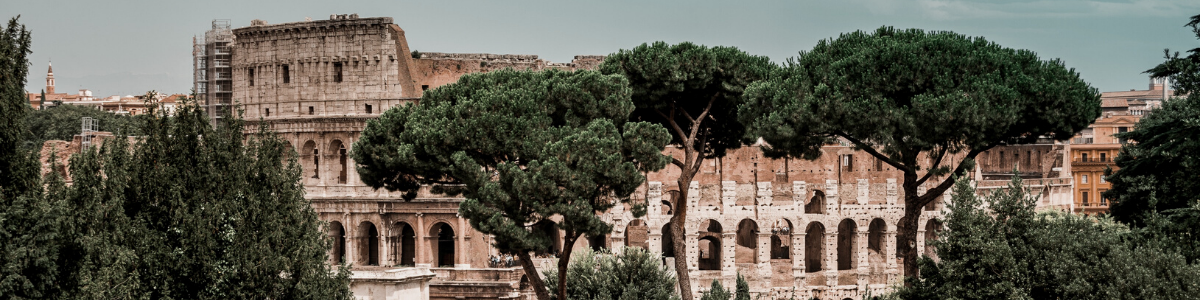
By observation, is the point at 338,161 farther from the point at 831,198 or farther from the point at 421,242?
the point at 831,198

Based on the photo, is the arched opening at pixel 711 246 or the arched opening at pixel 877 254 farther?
the arched opening at pixel 711 246

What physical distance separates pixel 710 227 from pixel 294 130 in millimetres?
15076

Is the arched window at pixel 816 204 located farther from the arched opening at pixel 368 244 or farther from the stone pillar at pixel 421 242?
the arched opening at pixel 368 244

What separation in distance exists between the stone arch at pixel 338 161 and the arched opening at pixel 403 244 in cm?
259

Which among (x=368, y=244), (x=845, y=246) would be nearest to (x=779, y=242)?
(x=845, y=246)

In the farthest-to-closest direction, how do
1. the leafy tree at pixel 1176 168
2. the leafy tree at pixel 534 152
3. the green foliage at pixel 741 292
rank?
the green foliage at pixel 741 292 < the leafy tree at pixel 534 152 < the leafy tree at pixel 1176 168

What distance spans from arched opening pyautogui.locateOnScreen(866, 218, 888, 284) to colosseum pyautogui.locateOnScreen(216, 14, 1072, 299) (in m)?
0.06

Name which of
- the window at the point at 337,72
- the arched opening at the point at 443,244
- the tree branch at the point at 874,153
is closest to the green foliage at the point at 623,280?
the tree branch at the point at 874,153

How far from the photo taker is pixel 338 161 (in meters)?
41.7

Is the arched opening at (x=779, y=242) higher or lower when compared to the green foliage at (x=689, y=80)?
lower

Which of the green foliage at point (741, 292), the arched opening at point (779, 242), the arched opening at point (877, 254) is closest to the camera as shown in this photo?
the green foliage at point (741, 292)

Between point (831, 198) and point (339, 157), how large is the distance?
612 inches

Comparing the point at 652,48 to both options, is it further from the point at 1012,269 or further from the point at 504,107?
the point at 1012,269

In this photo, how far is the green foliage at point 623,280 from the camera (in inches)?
960
